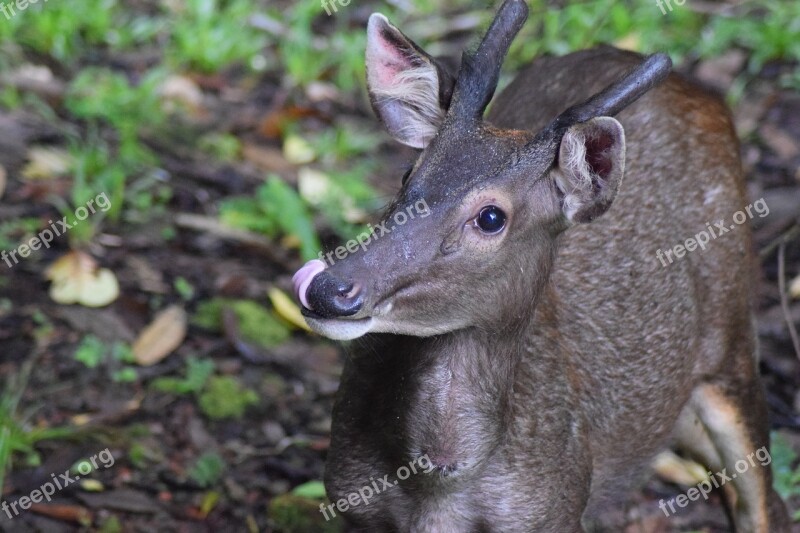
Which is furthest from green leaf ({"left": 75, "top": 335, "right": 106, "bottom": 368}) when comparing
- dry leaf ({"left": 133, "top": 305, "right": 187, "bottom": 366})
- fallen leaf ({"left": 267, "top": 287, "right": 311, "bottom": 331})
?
fallen leaf ({"left": 267, "top": 287, "right": 311, "bottom": 331})

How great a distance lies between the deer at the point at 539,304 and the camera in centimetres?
427

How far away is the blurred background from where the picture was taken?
241 inches

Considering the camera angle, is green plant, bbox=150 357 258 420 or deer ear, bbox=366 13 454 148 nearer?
deer ear, bbox=366 13 454 148

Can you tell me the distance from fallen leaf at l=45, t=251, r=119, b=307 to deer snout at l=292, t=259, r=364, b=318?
10.5ft

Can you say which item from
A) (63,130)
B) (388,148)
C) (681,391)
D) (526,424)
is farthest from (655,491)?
(63,130)

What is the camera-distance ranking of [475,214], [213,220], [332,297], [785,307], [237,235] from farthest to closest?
[213,220]
[237,235]
[785,307]
[475,214]
[332,297]

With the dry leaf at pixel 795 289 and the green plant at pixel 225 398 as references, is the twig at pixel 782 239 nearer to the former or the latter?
the dry leaf at pixel 795 289

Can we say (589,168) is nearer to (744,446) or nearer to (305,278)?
(305,278)

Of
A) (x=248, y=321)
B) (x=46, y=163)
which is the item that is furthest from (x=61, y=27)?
(x=248, y=321)

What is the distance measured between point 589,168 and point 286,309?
10.1 feet

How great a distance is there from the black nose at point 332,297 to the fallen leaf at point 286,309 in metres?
3.08

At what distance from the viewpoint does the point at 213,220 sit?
7.86 m

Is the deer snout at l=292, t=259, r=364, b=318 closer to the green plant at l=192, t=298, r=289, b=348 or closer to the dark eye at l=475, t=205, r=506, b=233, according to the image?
the dark eye at l=475, t=205, r=506, b=233

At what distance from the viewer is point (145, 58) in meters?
9.51
